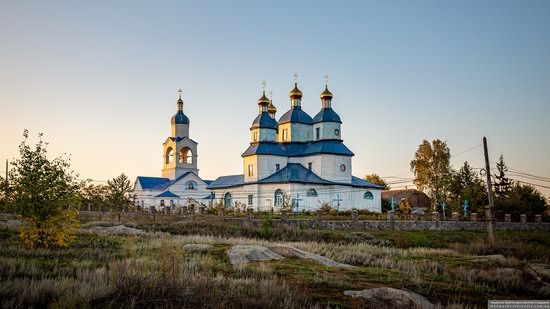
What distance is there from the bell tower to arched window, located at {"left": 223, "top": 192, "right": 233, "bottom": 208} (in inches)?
502

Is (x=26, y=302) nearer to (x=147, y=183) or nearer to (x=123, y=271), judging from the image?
(x=123, y=271)

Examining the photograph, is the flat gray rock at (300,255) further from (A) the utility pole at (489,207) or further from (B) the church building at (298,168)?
(B) the church building at (298,168)

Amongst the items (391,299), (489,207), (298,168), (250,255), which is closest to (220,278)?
(391,299)

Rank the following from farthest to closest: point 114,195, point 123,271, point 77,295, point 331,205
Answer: point 114,195
point 331,205
point 123,271
point 77,295

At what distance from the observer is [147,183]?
6272 cm

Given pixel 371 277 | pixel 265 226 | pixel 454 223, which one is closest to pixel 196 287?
pixel 371 277

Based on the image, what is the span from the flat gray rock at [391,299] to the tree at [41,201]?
985 centimetres

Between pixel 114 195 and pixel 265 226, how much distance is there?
34.2 meters

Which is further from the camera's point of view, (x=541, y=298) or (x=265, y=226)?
(x=265, y=226)

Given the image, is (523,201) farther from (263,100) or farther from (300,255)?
(300,255)

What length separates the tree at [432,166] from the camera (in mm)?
57406

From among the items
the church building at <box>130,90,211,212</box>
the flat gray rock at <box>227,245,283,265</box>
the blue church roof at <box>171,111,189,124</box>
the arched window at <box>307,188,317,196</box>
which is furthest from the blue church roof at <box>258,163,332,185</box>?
the flat gray rock at <box>227,245,283,265</box>

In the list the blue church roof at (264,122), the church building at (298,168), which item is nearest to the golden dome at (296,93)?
the church building at (298,168)

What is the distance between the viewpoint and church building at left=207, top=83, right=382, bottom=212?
4638 cm
